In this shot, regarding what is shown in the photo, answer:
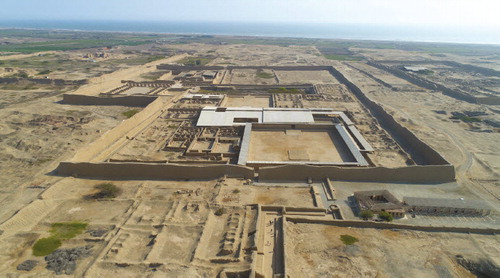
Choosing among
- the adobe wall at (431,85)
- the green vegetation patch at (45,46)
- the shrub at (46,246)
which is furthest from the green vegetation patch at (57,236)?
the green vegetation patch at (45,46)

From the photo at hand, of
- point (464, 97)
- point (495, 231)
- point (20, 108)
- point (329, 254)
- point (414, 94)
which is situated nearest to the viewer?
point (329, 254)

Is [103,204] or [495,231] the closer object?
[495,231]

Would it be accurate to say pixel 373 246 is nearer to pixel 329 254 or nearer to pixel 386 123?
pixel 329 254

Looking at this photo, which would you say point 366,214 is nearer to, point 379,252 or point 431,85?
point 379,252

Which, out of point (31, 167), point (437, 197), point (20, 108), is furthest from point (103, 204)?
point (20, 108)

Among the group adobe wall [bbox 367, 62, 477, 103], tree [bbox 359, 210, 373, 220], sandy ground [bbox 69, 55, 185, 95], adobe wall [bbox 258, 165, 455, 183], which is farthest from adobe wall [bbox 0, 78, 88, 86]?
adobe wall [bbox 367, 62, 477, 103]

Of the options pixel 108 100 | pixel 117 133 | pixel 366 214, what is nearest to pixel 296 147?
pixel 366 214
